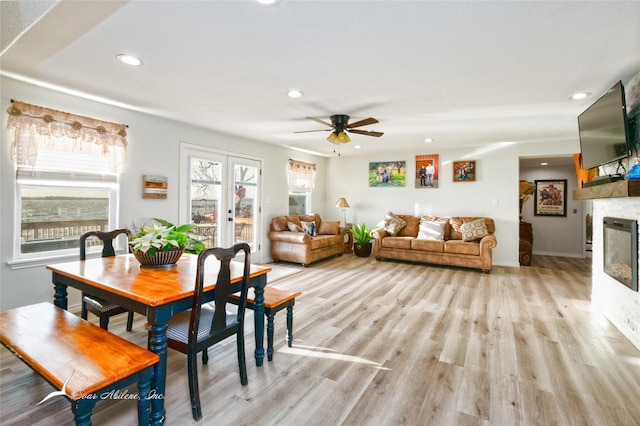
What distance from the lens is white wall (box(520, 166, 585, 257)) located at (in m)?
6.85

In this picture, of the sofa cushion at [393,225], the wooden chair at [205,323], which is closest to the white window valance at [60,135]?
the wooden chair at [205,323]

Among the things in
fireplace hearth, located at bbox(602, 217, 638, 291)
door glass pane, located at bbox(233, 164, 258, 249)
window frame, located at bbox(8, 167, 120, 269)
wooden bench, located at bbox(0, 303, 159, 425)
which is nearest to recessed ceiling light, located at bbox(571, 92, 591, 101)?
fireplace hearth, located at bbox(602, 217, 638, 291)

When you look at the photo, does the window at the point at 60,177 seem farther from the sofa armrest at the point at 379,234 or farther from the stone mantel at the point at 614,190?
the stone mantel at the point at 614,190

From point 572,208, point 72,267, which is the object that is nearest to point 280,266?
point 72,267

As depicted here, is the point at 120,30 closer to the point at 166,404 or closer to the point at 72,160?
the point at 72,160

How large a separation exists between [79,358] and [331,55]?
2448 mm

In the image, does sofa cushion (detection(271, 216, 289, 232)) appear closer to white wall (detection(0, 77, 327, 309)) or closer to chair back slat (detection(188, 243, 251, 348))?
white wall (detection(0, 77, 327, 309))

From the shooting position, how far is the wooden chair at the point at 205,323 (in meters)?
1.71

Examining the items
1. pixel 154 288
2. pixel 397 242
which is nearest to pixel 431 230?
pixel 397 242

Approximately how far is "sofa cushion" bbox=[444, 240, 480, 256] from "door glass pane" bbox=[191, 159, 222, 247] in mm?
4101

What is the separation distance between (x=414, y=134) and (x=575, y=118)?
208cm

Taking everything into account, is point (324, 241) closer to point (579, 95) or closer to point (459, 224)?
point (459, 224)

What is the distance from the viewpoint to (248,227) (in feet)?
19.0

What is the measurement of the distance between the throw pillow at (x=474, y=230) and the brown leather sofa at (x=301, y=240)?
242 cm
